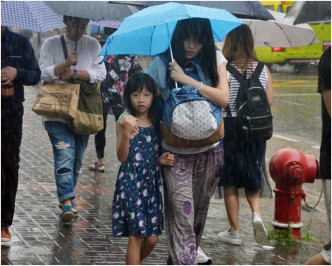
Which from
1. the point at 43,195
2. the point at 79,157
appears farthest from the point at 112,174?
the point at 79,157

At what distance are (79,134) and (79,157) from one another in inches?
11.6

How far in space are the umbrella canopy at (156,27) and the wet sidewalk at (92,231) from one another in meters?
1.57

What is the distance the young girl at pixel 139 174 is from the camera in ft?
19.5

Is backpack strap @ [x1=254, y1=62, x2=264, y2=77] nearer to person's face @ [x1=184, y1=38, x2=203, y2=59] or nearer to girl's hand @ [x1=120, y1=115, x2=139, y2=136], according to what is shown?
person's face @ [x1=184, y1=38, x2=203, y2=59]

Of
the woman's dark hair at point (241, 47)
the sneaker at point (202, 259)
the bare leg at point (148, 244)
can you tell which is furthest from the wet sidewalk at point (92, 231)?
the woman's dark hair at point (241, 47)

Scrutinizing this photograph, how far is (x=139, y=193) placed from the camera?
5.98 meters

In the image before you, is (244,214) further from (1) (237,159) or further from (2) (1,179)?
(2) (1,179)

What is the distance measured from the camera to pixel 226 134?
755 centimetres

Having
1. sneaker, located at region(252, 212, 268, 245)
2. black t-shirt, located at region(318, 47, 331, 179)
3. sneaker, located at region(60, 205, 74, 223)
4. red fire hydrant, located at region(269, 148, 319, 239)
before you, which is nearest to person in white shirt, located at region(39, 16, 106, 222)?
sneaker, located at region(60, 205, 74, 223)

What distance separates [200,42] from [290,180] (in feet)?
7.46

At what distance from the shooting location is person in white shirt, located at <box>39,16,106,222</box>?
26.0 feet

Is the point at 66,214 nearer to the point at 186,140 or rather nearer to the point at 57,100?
the point at 57,100

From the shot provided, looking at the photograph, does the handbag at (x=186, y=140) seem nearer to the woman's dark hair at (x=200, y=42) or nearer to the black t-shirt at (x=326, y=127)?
the woman's dark hair at (x=200, y=42)

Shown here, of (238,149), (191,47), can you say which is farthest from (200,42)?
(238,149)
